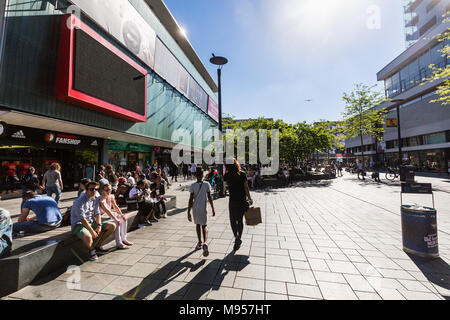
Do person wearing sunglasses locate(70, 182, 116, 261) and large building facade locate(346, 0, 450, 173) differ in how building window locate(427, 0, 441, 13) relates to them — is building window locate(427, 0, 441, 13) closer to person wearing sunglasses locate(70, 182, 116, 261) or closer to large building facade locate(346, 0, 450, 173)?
large building facade locate(346, 0, 450, 173)

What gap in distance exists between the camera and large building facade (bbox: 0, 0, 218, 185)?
862 cm

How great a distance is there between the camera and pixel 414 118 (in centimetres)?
3066

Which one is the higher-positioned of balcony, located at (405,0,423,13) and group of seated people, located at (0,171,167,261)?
balcony, located at (405,0,423,13)

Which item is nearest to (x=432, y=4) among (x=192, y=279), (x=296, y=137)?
(x=296, y=137)

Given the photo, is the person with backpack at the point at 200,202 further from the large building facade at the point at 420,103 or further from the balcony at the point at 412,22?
the balcony at the point at 412,22

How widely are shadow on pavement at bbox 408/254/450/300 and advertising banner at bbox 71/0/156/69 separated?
17.7 metres

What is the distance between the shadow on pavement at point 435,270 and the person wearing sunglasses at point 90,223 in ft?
18.9

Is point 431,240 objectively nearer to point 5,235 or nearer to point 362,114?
point 5,235

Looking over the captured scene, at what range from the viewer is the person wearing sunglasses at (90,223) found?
367 cm

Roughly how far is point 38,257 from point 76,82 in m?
9.86

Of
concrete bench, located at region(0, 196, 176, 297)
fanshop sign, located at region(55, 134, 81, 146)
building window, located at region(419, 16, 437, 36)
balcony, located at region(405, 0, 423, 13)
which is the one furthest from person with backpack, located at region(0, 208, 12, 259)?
balcony, located at region(405, 0, 423, 13)

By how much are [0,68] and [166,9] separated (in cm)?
2056
